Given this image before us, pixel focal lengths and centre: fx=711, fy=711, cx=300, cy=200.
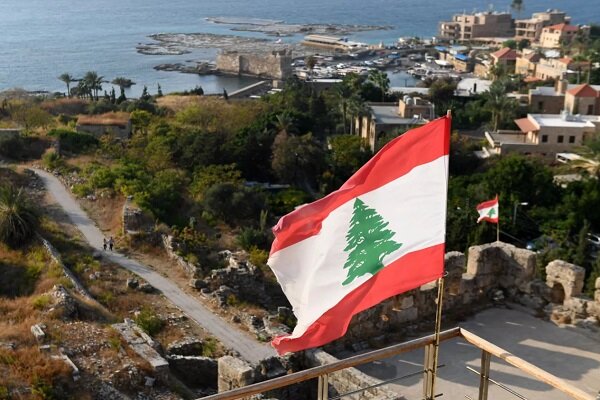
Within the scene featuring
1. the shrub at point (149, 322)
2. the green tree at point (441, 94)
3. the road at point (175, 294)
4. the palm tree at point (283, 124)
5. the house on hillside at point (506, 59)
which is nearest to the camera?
the road at point (175, 294)

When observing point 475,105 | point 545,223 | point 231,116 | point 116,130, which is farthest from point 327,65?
point 545,223

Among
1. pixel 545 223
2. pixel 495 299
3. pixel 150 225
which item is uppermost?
pixel 495 299

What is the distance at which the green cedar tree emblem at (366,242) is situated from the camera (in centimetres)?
688

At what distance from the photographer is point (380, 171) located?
23.6 ft

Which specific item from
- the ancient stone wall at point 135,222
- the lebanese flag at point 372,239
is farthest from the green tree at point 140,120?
the lebanese flag at point 372,239

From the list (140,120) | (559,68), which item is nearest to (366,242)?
(140,120)

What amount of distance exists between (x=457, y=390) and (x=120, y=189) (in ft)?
74.6

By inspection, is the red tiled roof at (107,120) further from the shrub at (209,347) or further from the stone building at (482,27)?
the stone building at (482,27)

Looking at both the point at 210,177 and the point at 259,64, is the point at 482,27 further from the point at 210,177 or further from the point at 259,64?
the point at 210,177

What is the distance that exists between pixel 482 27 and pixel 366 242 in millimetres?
161141

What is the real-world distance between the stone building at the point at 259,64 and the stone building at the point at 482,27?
56272 mm

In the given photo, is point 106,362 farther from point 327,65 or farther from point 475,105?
point 327,65

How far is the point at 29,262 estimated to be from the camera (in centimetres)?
2345

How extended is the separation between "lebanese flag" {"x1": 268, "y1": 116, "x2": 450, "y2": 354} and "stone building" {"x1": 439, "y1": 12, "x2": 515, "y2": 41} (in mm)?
160329
